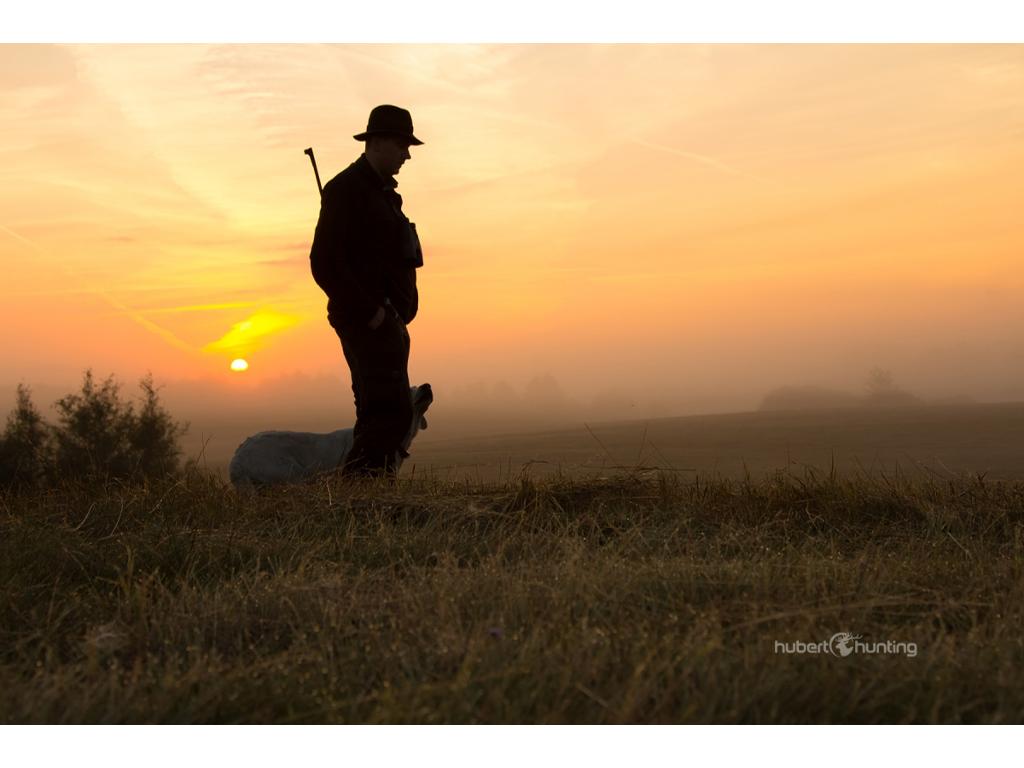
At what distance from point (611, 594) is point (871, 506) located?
9.14ft

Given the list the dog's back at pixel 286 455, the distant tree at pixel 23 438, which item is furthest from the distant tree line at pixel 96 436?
the dog's back at pixel 286 455

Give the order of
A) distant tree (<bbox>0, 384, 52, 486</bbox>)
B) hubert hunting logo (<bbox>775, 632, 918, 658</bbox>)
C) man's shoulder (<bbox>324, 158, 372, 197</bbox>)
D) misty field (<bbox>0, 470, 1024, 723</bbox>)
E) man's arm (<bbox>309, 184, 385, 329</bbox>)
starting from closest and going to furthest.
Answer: misty field (<bbox>0, 470, 1024, 723</bbox>) < hubert hunting logo (<bbox>775, 632, 918, 658</bbox>) < man's arm (<bbox>309, 184, 385, 329</bbox>) < man's shoulder (<bbox>324, 158, 372, 197</bbox>) < distant tree (<bbox>0, 384, 52, 486</bbox>)

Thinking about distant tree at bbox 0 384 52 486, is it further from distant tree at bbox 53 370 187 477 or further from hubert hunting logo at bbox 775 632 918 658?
hubert hunting logo at bbox 775 632 918 658

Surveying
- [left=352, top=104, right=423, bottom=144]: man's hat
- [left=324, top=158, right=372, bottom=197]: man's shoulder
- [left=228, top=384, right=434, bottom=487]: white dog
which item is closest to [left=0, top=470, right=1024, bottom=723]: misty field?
[left=228, top=384, right=434, bottom=487]: white dog

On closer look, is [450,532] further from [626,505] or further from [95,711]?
[95,711]

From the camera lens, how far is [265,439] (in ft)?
22.6

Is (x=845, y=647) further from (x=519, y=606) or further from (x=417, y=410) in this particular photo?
(x=417, y=410)

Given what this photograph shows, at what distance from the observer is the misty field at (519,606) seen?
2543mm

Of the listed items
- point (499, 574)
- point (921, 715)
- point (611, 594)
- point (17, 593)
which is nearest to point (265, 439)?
point (17, 593)

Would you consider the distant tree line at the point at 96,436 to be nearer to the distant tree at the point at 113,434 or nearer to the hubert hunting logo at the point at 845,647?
the distant tree at the point at 113,434

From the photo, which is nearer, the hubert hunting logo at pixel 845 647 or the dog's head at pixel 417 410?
the hubert hunting logo at pixel 845 647

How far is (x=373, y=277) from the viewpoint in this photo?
632cm

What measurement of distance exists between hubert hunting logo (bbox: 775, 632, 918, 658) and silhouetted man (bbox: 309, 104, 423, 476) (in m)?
3.96

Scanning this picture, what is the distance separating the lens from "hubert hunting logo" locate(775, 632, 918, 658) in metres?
2.85
